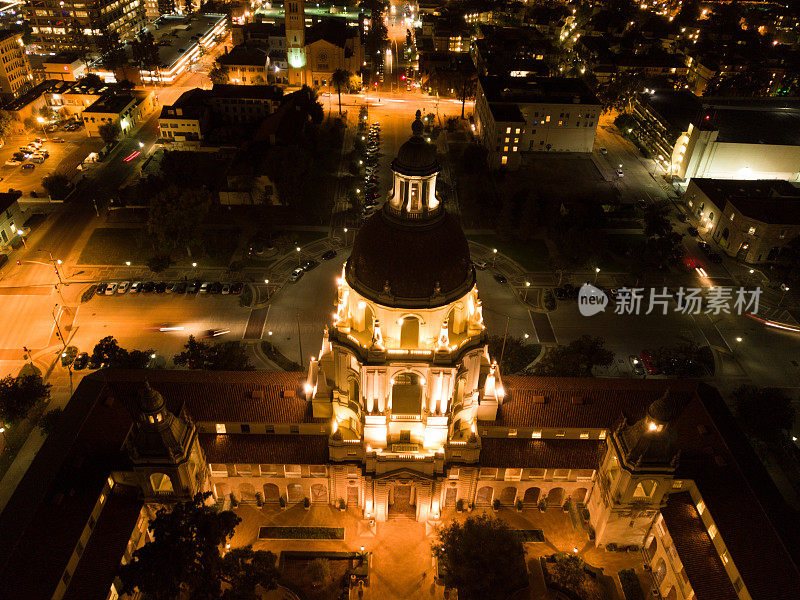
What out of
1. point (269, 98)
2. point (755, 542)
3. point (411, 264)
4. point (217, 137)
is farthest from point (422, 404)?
point (269, 98)

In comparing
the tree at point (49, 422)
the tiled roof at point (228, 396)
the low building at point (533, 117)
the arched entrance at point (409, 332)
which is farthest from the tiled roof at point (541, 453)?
the low building at point (533, 117)

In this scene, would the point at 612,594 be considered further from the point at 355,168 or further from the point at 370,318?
the point at 355,168

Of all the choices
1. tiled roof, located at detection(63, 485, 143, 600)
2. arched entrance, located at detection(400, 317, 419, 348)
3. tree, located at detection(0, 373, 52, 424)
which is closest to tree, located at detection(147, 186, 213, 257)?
tree, located at detection(0, 373, 52, 424)

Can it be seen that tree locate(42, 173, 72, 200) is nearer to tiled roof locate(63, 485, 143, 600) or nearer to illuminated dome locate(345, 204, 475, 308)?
tiled roof locate(63, 485, 143, 600)

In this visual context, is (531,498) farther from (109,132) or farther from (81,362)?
(109,132)

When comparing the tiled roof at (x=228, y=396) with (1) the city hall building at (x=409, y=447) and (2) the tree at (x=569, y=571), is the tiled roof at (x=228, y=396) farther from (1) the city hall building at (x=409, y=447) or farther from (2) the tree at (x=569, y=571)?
(2) the tree at (x=569, y=571)
